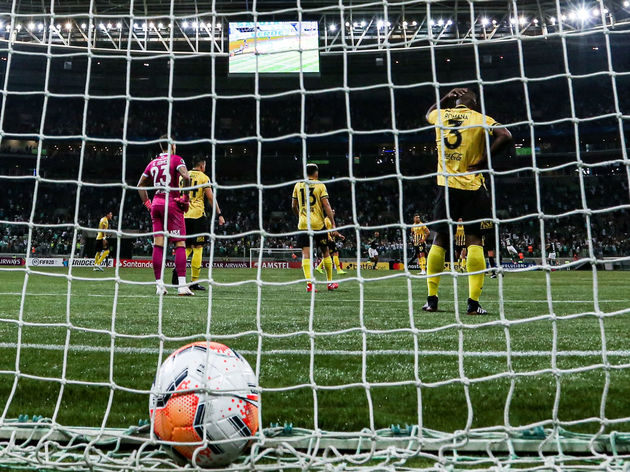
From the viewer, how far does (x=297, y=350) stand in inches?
121

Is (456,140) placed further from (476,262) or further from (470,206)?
(476,262)

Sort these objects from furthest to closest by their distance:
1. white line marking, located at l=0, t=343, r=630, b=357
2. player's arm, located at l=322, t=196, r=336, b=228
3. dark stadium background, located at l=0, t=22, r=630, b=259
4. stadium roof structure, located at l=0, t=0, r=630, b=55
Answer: dark stadium background, located at l=0, t=22, r=630, b=259 → stadium roof structure, located at l=0, t=0, r=630, b=55 → player's arm, located at l=322, t=196, r=336, b=228 → white line marking, located at l=0, t=343, r=630, b=357

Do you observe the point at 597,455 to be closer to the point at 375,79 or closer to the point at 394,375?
the point at 394,375

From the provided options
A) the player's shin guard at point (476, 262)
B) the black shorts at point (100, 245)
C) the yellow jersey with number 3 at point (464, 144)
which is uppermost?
the black shorts at point (100, 245)

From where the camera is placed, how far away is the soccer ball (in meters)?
1.59

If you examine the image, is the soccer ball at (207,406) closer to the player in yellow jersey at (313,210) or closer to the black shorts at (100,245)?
the player in yellow jersey at (313,210)

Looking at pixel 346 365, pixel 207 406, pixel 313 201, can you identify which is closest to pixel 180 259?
pixel 313 201

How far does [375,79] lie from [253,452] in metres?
27.6

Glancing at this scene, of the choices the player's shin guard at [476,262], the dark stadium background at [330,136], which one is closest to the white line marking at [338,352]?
the player's shin guard at [476,262]

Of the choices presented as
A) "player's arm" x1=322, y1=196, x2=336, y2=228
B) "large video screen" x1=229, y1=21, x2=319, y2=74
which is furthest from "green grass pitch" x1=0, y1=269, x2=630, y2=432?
"large video screen" x1=229, y1=21, x2=319, y2=74

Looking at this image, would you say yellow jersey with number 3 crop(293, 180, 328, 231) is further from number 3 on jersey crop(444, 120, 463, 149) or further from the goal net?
number 3 on jersey crop(444, 120, 463, 149)

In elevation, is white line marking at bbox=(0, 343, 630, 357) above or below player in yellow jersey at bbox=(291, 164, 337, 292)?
below

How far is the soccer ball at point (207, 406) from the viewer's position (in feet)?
5.22

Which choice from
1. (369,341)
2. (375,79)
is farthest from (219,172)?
(369,341)
